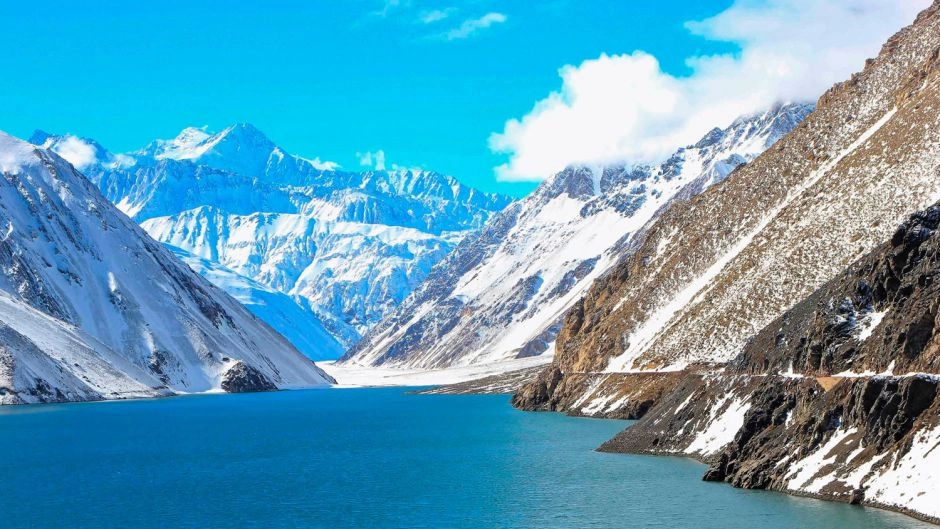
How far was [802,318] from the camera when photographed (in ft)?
264

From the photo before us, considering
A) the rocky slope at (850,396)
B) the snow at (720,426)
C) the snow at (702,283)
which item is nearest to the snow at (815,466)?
the rocky slope at (850,396)

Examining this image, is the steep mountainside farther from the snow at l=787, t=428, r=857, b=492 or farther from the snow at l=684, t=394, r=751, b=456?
the snow at l=787, t=428, r=857, b=492

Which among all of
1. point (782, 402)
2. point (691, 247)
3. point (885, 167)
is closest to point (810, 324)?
point (782, 402)

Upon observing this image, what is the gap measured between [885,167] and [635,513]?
254 feet

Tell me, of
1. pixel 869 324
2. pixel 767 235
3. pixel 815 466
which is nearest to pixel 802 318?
pixel 869 324

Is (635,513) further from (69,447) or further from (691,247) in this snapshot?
(691,247)

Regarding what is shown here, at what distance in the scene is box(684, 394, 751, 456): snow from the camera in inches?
A: 3100

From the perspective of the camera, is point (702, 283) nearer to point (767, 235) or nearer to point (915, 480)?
point (767, 235)

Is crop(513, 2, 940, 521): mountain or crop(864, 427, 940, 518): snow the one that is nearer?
crop(864, 427, 940, 518): snow

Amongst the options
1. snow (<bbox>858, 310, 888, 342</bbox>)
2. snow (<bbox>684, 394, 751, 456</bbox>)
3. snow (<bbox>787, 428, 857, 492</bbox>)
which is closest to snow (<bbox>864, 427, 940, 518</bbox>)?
snow (<bbox>787, 428, 857, 492</bbox>)

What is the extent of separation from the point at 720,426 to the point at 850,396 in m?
19.9

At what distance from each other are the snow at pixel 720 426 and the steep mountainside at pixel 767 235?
3231 centimetres

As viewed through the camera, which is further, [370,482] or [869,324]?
[370,482]

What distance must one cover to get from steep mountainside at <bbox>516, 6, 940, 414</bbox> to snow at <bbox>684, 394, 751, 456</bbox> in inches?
1272
